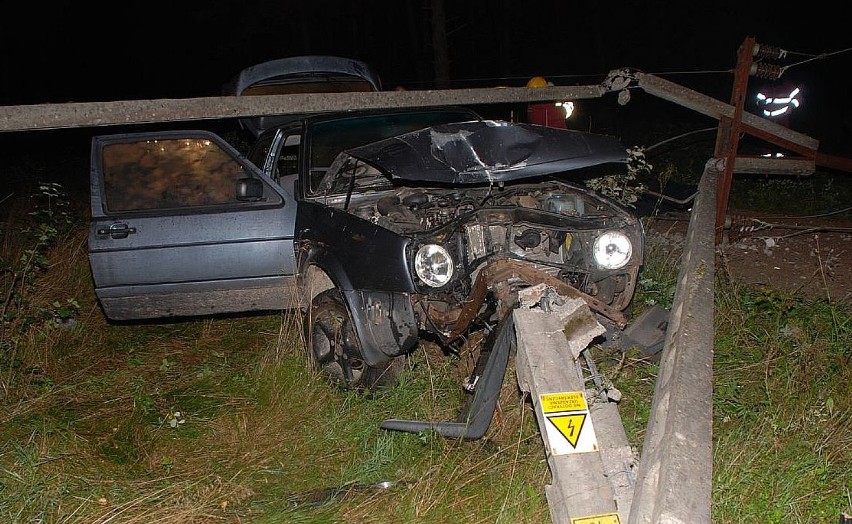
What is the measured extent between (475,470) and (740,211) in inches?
229

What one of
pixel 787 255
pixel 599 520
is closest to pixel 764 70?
pixel 787 255

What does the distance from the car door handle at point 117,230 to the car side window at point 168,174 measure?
204 mm

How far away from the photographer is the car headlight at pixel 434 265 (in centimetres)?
361

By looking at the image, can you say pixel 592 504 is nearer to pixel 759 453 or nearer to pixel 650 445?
pixel 650 445

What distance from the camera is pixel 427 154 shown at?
3.82m

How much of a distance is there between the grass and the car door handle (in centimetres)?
71

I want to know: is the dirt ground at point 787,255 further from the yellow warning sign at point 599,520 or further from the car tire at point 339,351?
the yellow warning sign at point 599,520

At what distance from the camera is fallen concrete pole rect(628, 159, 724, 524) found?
1.80 meters

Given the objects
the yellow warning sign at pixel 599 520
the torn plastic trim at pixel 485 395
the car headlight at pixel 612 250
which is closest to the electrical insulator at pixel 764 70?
the car headlight at pixel 612 250

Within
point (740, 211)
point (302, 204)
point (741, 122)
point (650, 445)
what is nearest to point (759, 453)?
point (650, 445)

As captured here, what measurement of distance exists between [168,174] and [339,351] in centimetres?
201

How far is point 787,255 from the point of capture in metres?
6.02

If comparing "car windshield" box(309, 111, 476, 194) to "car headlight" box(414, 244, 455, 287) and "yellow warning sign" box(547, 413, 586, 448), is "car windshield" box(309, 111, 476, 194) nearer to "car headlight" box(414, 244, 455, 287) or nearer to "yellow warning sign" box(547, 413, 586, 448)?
"car headlight" box(414, 244, 455, 287)

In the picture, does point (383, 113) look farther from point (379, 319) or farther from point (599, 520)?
point (599, 520)
